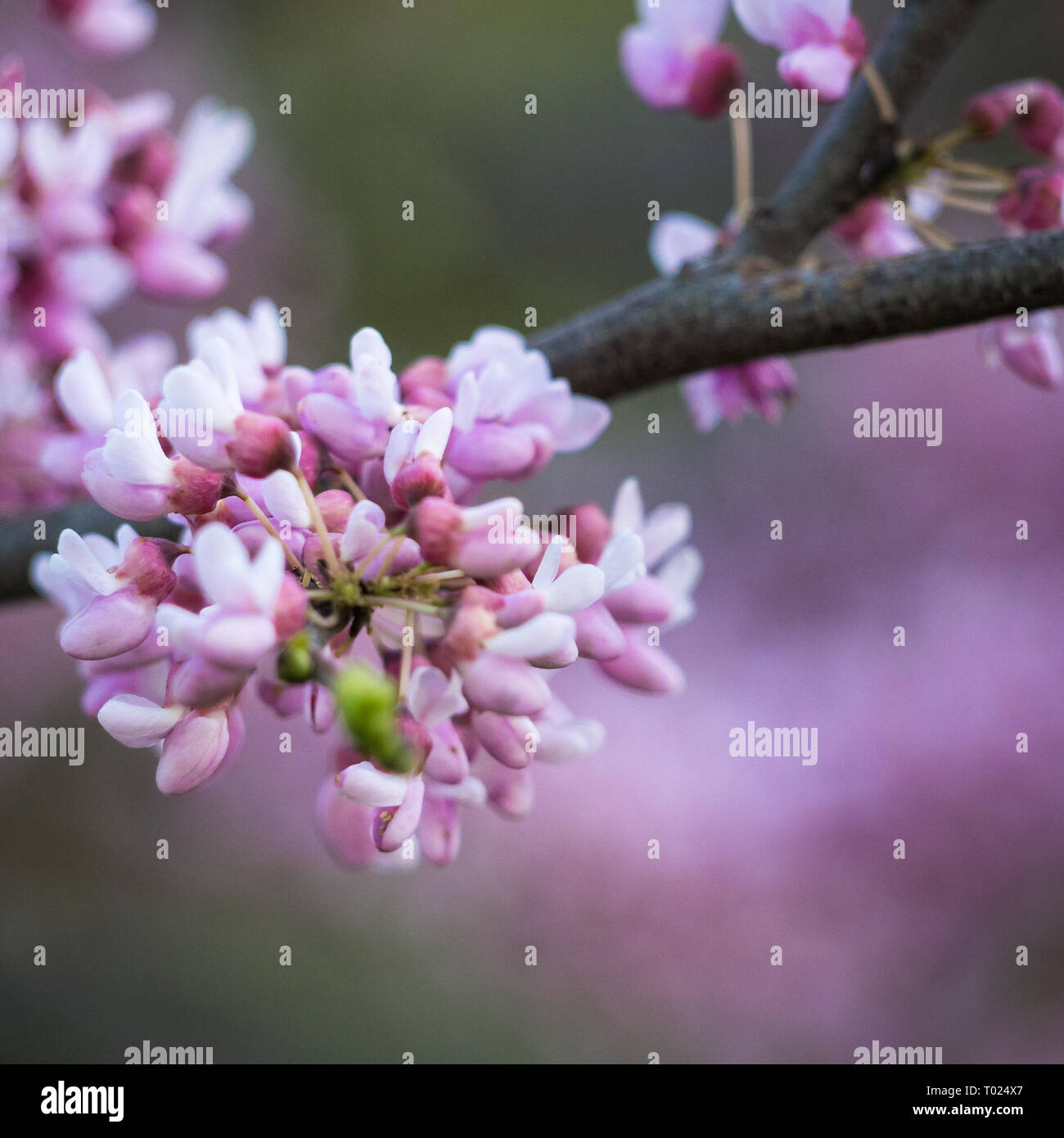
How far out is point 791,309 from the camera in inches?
21.5

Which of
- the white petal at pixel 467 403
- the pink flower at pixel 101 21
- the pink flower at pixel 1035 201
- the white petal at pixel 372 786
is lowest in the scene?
the white petal at pixel 372 786

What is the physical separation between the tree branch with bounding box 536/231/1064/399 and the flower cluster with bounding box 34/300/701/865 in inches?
3.9

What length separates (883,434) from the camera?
5.68ft

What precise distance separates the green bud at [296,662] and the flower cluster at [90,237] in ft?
1.42

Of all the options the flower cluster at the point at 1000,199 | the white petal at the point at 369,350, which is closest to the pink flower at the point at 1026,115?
the flower cluster at the point at 1000,199

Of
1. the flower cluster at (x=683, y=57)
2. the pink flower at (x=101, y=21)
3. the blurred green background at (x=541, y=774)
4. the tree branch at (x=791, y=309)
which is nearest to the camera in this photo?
the tree branch at (x=791, y=309)

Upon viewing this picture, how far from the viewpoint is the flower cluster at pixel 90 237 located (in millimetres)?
739

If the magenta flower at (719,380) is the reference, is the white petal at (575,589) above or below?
below

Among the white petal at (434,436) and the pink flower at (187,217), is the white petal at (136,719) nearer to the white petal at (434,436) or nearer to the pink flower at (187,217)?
the white petal at (434,436)

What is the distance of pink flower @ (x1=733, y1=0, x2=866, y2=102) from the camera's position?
585 mm

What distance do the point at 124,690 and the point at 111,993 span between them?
3.63ft

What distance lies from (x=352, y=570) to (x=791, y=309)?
0.92ft

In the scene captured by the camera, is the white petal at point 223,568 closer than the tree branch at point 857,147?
Yes
